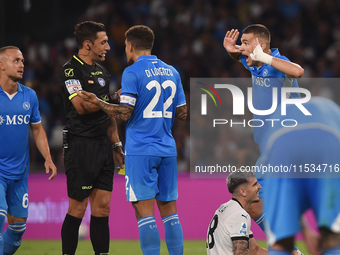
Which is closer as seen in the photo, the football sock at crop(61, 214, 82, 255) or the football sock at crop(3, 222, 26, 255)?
the football sock at crop(61, 214, 82, 255)

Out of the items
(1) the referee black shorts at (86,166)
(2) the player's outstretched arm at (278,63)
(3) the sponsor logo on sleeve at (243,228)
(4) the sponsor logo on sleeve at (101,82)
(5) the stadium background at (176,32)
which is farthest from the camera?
(5) the stadium background at (176,32)

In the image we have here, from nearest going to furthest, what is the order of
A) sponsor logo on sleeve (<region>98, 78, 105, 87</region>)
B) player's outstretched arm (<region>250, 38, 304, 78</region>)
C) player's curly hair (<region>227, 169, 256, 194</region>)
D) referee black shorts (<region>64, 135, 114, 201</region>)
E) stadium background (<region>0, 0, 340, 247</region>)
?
player's outstretched arm (<region>250, 38, 304, 78</region>) → player's curly hair (<region>227, 169, 256, 194</region>) → referee black shorts (<region>64, 135, 114, 201</region>) → sponsor logo on sleeve (<region>98, 78, 105, 87</region>) → stadium background (<region>0, 0, 340, 247</region>)

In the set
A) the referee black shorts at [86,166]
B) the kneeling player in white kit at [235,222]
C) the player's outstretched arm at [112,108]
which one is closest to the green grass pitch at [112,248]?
the referee black shorts at [86,166]

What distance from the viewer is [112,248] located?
739cm

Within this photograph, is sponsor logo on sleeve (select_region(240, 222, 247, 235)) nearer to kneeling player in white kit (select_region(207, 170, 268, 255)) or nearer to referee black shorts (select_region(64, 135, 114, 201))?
kneeling player in white kit (select_region(207, 170, 268, 255))

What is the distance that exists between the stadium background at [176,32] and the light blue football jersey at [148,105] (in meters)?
5.70

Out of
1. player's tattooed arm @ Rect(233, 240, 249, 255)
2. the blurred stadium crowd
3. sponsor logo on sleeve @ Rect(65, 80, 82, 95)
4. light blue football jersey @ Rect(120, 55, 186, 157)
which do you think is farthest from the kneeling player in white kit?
the blurred stadium crowd

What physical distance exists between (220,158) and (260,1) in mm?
8404

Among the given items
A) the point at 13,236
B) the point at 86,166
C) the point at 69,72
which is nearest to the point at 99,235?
the point at 86,166

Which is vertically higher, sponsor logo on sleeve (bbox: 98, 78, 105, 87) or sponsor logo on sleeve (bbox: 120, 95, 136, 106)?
sponsor logo on sleeve (bbox: 98, 78, 105, 87)

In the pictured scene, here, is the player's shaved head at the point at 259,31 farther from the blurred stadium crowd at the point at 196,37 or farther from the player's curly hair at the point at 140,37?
the blurred stadium crowd at the point at 196,37

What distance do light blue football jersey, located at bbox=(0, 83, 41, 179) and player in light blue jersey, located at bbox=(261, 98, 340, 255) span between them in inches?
132

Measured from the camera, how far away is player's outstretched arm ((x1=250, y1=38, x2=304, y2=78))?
420 centimetres

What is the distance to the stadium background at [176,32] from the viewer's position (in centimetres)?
1156
